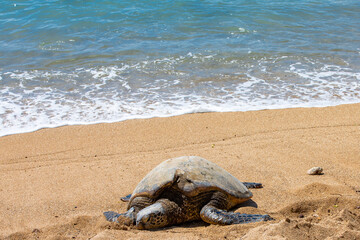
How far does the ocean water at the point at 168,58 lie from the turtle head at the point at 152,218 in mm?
3646

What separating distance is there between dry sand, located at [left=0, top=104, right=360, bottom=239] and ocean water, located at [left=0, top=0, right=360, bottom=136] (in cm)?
72

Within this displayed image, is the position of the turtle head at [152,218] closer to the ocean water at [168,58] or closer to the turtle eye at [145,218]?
the turtle eye at [145,218]

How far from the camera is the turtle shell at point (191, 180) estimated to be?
3594mm

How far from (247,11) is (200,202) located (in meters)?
13.5

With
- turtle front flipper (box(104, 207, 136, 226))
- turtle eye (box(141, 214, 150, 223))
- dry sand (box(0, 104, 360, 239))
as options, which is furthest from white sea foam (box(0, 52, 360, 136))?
turtle eye (box(141, 214, 150, 223))

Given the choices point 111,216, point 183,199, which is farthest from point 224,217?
point 111,216

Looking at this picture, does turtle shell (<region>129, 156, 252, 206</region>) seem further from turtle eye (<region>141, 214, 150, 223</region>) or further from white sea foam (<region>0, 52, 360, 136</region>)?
white sea foam (<region>0, 52, 360, 136</region>)

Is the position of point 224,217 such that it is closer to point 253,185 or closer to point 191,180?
point 191,180

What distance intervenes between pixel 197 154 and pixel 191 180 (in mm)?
1755

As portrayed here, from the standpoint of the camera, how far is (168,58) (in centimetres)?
1053

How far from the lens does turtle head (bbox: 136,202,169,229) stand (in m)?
3.38

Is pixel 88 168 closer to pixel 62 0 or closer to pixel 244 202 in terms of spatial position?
pixel 244 202

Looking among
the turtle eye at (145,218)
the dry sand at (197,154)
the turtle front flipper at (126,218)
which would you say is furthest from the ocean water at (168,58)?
the turtle eye at (145,218)

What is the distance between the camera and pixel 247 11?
51.2 ft
